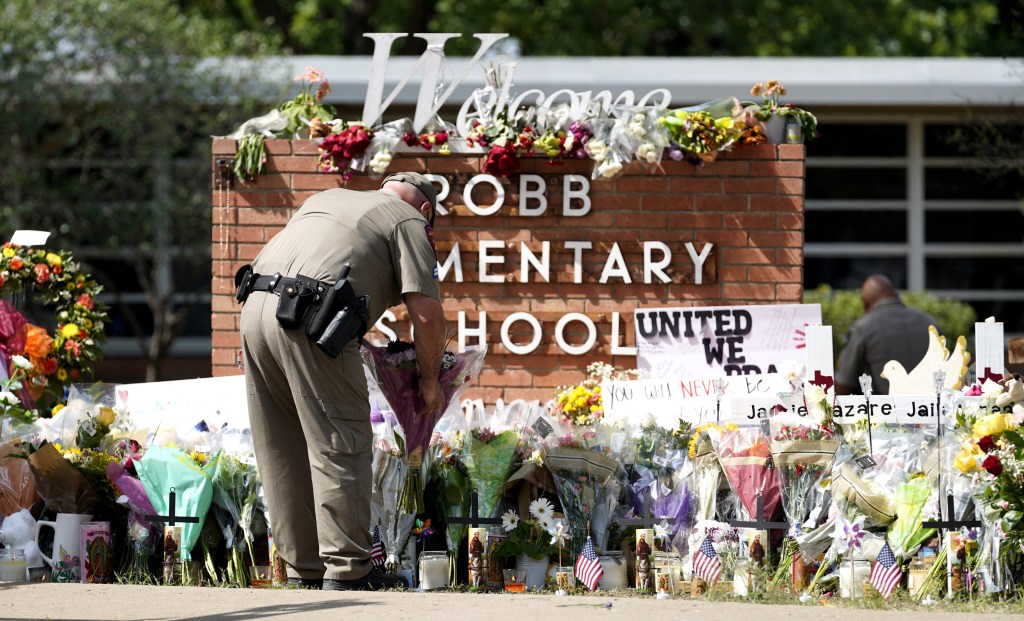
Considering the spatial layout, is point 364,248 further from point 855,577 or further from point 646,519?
point 855,577

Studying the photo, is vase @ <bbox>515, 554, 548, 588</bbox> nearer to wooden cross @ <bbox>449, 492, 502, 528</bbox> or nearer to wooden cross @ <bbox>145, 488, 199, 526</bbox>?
wooden cross @ <bbox>449, 492, 502, 528</bbox>

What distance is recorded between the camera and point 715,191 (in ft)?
21.0

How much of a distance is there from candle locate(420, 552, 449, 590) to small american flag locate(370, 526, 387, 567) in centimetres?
15

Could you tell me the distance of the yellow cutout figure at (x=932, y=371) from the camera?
523 cm

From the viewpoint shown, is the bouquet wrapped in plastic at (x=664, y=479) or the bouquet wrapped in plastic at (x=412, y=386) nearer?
the bouquet wrapped in plastic at (x=664, y=479)

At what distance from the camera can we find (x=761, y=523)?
464cm

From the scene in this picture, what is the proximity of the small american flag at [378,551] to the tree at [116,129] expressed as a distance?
7656 mm

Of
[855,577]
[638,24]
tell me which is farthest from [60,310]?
[638,24]

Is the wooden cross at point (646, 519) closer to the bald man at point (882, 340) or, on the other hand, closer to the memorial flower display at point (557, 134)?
the memorial flower display at point (557, 134)

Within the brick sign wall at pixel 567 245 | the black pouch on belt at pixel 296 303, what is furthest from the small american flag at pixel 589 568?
the brick sign wall at pixel 567 245

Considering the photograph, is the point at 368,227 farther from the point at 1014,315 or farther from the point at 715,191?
the point at 1014,315

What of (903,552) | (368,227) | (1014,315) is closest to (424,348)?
(368,227)

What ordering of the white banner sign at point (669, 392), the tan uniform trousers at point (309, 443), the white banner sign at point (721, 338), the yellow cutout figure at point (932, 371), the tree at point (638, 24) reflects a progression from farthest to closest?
the tree at point (638, 24)
the white banner sign at point (721, 338)
the white banner sign at point (669, 392)
the yellow cutout figure at point (932, 371)
the tan uniform trousers at point (309, 443)

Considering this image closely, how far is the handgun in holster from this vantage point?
4391 millimetres
